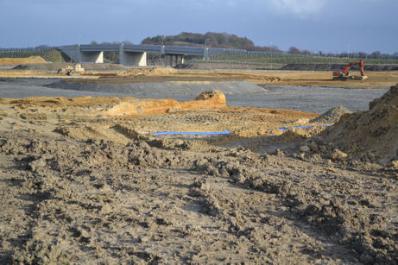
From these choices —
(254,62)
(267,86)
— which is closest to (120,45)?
(254,62)

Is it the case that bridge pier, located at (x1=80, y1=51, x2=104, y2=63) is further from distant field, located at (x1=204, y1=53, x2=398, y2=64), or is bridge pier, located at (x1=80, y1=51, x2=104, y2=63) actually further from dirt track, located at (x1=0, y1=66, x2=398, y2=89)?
dirt track, located at (x1=0, y1=66, x2=398, y2=89)

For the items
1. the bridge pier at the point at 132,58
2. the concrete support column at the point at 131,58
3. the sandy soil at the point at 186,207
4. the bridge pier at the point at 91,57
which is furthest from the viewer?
the bridge pier at the point at 91,57

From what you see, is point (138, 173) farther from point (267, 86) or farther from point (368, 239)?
point (267, 86)

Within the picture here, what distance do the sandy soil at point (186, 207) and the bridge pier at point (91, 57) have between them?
9625 cm

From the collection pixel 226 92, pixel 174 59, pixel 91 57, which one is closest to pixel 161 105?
pixel 226 92

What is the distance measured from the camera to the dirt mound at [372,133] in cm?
1026

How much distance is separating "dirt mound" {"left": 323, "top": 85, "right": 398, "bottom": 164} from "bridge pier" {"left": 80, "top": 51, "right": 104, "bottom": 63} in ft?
312

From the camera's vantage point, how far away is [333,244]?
5121 mm

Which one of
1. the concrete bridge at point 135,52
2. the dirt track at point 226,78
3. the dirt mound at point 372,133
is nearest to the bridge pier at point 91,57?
the concrete bridge at point 135,52

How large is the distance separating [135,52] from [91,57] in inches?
460

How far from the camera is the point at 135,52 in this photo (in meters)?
97.6

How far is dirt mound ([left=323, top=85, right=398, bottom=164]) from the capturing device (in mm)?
10258

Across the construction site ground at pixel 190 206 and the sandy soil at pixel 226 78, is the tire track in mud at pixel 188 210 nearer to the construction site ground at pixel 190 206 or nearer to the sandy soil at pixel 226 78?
the construction site ground at pixel 190 206

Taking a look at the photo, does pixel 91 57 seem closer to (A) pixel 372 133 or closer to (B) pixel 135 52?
(B) pixel 135 52
